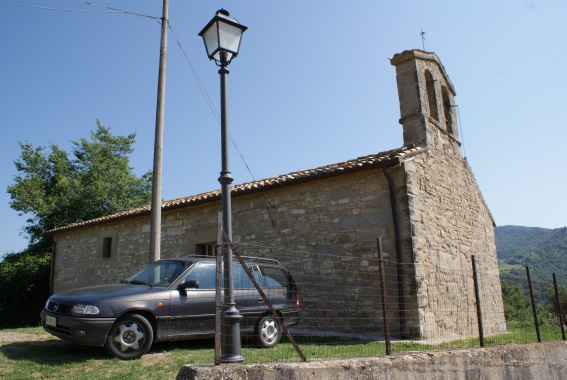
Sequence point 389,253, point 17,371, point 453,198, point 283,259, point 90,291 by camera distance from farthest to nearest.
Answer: point 453,198 < point 283,259 < point 389,253 < point 90,291 < point 17,371

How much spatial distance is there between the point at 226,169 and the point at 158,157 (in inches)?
183

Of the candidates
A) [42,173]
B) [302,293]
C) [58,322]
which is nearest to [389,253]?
[302,293]

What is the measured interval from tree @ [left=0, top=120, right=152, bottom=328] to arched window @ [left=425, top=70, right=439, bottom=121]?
1856 centimetres

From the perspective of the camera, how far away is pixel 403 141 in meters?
10.3

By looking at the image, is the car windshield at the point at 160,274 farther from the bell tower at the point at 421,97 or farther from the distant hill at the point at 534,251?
the distant hill at the point at 534,251

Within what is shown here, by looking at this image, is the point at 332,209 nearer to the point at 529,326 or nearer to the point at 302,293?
the point at 302,293

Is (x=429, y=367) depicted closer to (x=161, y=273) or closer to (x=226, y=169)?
(x=226, y=169)

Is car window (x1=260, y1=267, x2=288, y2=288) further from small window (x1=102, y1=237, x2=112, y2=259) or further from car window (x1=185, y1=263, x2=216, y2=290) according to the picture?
small window (x1=102, y1=237, x2=112, y2=259)

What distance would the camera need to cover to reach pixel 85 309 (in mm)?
5820

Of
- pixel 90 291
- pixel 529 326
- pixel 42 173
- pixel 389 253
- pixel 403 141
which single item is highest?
pixel 42 173

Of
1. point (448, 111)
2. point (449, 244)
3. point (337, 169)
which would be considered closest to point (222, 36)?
point (337, 169)

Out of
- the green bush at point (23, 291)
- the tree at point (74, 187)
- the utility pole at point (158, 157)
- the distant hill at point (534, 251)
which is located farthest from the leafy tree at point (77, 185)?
the distant hill at point (534, 251)

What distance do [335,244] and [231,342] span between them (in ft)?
17.8

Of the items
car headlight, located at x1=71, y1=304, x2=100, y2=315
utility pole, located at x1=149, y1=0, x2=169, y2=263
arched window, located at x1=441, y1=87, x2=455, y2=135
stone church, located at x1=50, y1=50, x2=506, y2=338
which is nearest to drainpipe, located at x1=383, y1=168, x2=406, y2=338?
stone church, located at x1=50, y1=50, x2=506, y2=338
